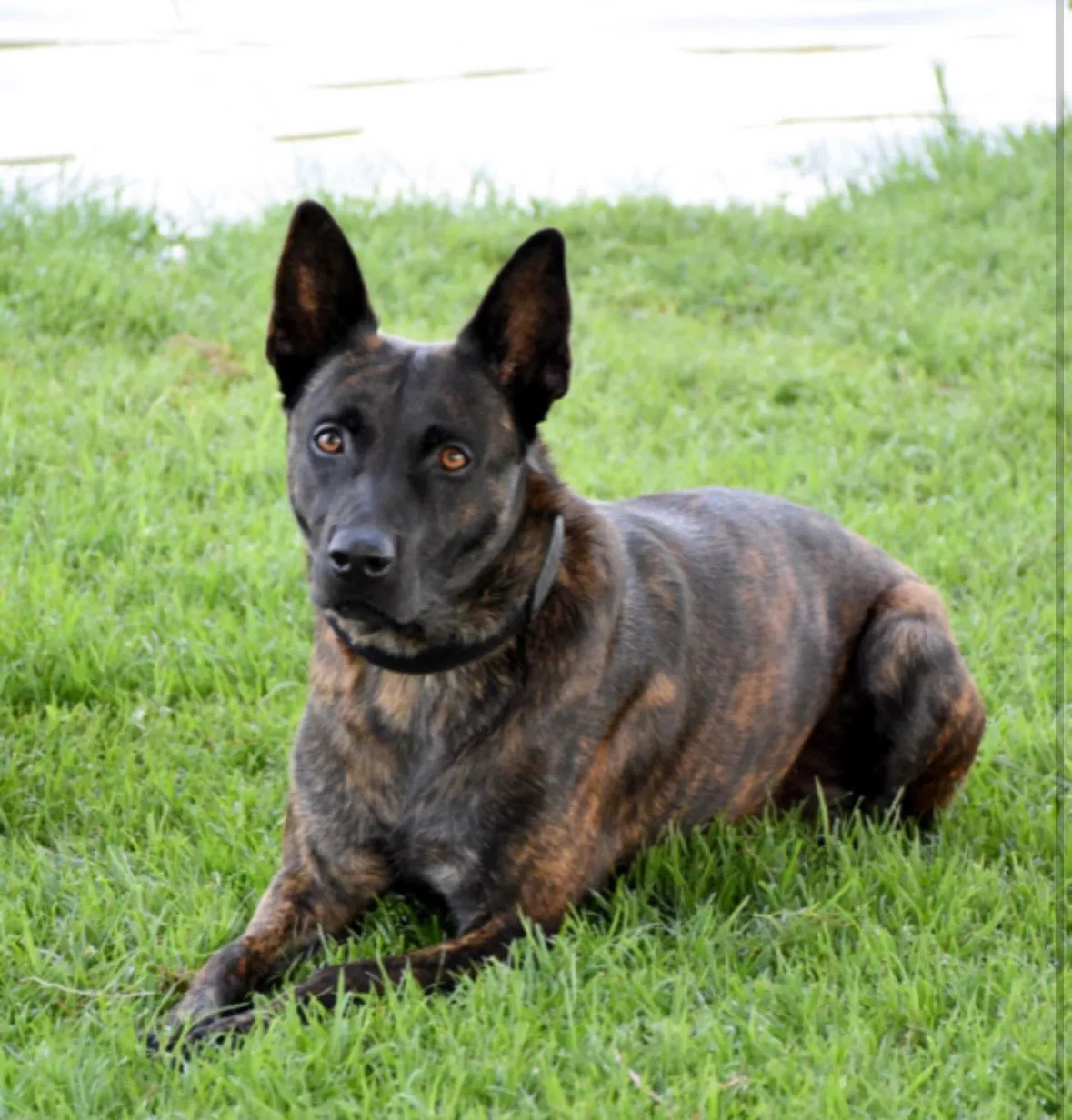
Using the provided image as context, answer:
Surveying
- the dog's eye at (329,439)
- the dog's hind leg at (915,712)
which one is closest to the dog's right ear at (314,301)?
the dog's eye at (329,439)

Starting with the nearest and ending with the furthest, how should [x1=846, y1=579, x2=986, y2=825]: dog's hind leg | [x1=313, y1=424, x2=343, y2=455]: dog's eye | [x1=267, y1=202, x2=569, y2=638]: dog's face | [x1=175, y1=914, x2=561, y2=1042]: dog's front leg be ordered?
1. [x1=175, y1=914, x2=561, y2=1042]: dog's front leg
2. [x1=267, y1=202, x2=569, y2=638]: dog's face
3. [x1=313, y1=424, x2=343, y2=455]: dog's eye
4. [x1=846, y1=579, x2=986, y2=825]: dog's hind leg

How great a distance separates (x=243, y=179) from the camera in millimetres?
8523

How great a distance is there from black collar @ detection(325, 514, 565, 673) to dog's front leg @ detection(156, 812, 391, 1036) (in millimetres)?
400

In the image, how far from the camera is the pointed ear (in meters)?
3.56

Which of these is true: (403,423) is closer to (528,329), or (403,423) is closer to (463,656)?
(528,329)

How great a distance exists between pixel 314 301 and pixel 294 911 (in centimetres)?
129

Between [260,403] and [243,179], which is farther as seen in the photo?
[243,179]

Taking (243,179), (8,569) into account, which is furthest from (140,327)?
(8,569)

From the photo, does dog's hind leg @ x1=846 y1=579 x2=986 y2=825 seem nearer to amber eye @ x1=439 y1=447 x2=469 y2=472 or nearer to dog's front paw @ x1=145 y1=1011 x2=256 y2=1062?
amber eye @ x1=439 y1=447 x2=469 y2=472

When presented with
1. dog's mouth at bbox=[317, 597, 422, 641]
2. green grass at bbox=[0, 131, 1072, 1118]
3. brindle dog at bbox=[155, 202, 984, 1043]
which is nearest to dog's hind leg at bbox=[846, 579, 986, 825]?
green grass at bbox=[0, 131, 1072, 1118]

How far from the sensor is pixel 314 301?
3.62m

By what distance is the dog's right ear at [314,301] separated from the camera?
3.59m

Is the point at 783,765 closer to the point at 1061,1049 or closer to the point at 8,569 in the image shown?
the point at 1061,1049

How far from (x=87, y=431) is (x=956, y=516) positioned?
3.14 metres
